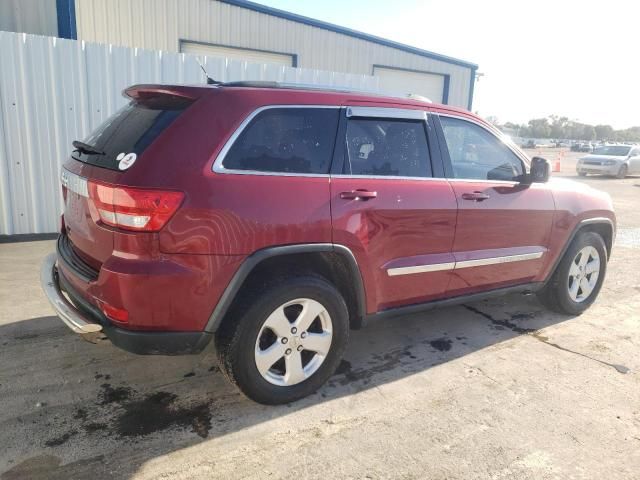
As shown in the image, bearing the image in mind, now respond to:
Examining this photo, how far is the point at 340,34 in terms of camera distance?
13094 mm

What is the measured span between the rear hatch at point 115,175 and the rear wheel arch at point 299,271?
1.74ft

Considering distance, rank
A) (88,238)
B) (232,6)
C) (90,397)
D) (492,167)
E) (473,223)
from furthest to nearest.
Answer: (232,6) < (492,167) < (473,223) < (90,397) < (88,238)

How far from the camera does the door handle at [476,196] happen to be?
3658 mm

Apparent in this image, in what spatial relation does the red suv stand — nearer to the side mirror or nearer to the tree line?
the side mirror

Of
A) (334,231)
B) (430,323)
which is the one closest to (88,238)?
(334,231)

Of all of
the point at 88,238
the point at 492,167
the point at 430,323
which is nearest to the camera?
the point at 88,238

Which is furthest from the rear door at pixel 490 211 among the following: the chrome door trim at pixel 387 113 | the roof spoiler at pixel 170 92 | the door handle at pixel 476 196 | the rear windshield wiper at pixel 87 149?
the rear windshield wiper at pixel 87 149

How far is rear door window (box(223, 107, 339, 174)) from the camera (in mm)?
2762

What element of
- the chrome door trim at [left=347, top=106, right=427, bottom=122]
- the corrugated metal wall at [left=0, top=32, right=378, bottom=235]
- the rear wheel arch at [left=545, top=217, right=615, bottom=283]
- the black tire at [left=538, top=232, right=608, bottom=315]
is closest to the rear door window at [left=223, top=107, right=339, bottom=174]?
the chrome door trim at [left=347, top=106, right=427, bottom=122]

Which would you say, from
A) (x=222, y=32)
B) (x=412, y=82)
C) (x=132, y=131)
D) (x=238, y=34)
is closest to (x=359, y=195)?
(x=132, y=131)

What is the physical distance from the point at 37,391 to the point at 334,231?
2087mm

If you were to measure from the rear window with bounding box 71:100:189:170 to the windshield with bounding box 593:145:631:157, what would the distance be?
23886mm

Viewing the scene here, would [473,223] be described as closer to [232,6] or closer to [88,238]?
[88,238]

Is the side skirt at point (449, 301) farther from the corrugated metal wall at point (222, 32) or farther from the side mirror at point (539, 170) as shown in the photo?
the corrugated metal wall at point (222, 32)
